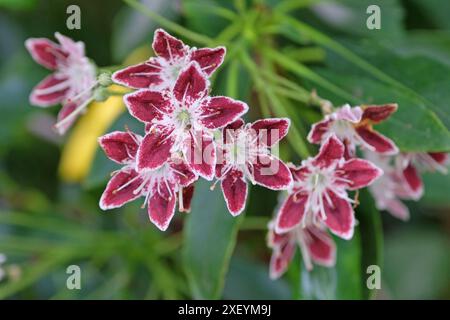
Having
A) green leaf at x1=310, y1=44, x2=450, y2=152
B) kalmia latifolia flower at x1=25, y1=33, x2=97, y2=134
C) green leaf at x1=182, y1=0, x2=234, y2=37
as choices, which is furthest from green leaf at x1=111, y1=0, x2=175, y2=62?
green leaf at x1=310, y1=44, x2=450, y2=152

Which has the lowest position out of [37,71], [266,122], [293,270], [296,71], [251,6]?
[293,270]

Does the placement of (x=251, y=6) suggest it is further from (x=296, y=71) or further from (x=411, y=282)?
(x=411, y=282)

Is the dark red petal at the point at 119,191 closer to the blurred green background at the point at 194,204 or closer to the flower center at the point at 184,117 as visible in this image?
the flower center at the point at 184,117

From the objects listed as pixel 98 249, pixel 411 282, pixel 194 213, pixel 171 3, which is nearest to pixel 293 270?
pixel 194 213

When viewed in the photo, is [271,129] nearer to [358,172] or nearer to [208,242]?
[358,172]

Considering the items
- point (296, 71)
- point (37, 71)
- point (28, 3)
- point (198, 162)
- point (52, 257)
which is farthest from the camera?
point (37, 71)

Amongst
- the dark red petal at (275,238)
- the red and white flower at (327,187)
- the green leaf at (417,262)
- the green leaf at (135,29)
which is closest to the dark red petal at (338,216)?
the red and white flower at (327,187)

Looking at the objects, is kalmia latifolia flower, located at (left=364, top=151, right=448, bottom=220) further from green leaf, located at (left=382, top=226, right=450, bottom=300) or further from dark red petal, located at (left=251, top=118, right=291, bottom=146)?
green leaf, located at (left=382, top=226, right=450, bottom=300)
